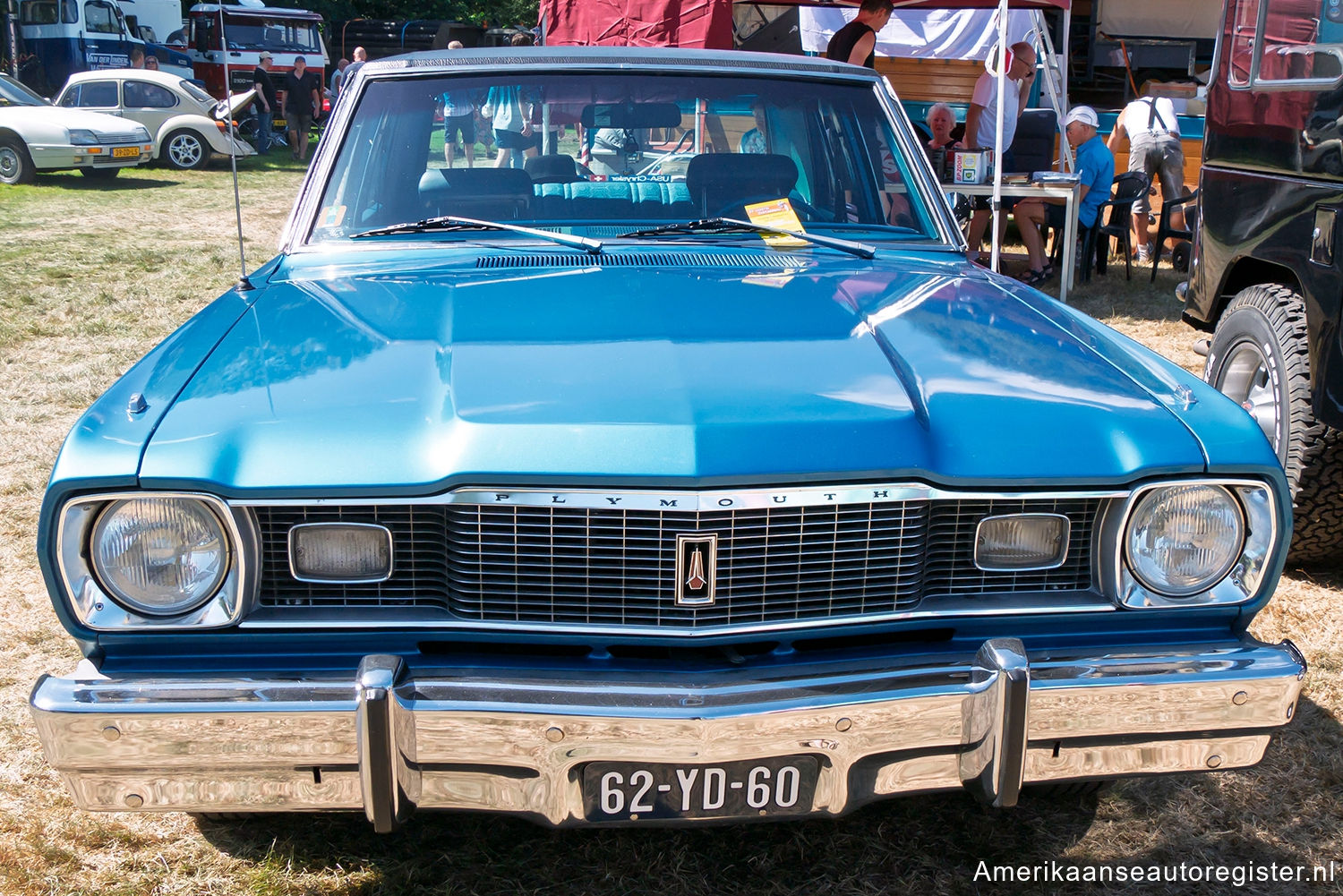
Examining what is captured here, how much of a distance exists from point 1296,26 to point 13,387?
6044mm

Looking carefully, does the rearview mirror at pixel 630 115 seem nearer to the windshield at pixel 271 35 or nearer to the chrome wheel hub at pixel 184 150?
the chrome wheel hub at pixel 184 150

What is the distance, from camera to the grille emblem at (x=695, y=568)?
6.04ft

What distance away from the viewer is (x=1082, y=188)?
30.3ft

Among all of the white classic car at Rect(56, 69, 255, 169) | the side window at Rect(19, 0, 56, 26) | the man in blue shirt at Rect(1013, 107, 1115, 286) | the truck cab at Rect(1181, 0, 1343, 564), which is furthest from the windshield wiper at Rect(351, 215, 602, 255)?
the side window at Rect(19, 0, 56, 26)

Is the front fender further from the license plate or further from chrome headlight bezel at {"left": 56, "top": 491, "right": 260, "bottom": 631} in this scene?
the license plate

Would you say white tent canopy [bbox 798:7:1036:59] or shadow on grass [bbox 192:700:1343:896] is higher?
white tent canopy [bbox 798:7:1036:59]

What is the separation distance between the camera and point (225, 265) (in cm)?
1002

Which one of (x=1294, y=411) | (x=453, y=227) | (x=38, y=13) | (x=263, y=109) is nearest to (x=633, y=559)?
(x=453, y=227)

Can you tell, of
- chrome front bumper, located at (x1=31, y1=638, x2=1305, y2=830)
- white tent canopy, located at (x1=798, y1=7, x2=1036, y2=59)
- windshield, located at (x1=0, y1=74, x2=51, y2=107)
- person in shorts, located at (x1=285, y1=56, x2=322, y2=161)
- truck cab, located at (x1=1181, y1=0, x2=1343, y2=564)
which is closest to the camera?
chrome front bumper, located at (x1=31, y1=638, x2=1305, y2=830)

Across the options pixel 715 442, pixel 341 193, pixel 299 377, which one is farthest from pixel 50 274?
pixel 715 442

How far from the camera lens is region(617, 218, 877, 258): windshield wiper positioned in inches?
115

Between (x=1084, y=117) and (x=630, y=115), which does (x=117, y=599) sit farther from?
(x=1084, y=117)

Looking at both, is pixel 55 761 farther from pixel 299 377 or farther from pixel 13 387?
pixel 13 387

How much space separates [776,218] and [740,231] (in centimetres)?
12
